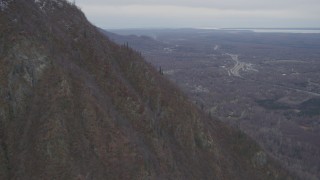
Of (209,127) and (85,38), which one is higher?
(85,38)

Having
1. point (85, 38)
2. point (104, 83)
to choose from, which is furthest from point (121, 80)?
point (85, 38)

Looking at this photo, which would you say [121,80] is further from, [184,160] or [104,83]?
[184,160]

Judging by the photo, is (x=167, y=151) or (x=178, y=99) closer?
(x=167, y=151)

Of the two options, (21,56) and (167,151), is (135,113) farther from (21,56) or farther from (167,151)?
(21,56)

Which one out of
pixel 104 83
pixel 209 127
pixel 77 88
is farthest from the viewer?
pixel 209 127

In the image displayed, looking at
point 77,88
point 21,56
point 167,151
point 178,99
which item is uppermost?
point 21,56

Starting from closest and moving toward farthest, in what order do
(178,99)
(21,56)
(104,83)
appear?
(21,56) → (104,83) → (178,99)
